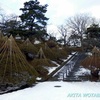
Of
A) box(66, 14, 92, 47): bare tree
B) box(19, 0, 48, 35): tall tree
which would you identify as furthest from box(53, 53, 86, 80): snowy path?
box(66, 14, 92, 47): bare tree

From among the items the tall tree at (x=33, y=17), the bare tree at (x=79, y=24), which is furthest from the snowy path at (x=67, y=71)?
the bare tree at (x=79, y=24)

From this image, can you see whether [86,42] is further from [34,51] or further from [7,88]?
[7,88]

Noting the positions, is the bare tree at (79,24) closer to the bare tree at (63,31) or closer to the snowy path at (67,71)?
the bare tree at (63,31)

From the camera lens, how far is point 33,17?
→ 25703 millimetres

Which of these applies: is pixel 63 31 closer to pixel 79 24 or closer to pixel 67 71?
pixel 79 24

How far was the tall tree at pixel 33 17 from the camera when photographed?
82.6ft

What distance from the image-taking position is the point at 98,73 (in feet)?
45.9

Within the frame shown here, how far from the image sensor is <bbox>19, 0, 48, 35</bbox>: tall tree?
25172 millimetres

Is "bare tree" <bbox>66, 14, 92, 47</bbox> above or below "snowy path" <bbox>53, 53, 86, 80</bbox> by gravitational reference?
above

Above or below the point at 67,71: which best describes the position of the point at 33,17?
above

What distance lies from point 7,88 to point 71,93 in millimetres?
3218

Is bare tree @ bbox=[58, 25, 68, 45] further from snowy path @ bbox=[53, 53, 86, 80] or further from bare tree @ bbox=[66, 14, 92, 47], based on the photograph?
snowy path @ bbox=[53, 53, 86, 80]

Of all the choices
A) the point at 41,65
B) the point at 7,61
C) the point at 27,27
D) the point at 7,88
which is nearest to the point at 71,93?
the point at 7,88

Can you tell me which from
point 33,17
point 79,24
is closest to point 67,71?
point 33,17
